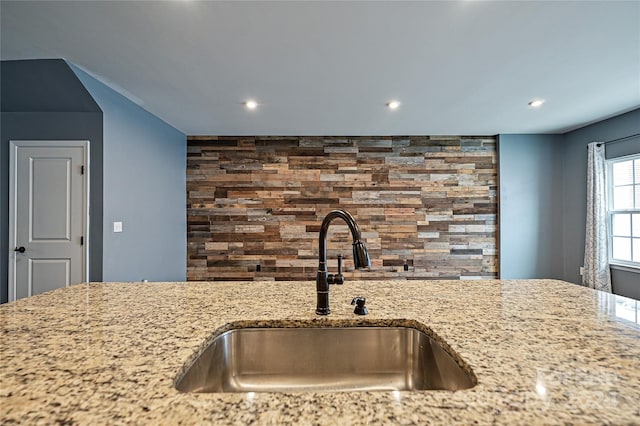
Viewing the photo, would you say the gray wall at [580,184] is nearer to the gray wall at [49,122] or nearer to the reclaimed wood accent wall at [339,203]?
the reclaimed wood accent wall at [339,203]

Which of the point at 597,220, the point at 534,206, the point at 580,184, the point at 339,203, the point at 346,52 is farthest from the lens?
the point at 339,203

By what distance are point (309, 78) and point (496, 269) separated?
4203 millimetres

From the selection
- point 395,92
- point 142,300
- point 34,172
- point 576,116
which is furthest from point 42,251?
point 576,116

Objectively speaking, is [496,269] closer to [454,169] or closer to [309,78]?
[454,169]

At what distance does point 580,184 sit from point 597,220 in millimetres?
659

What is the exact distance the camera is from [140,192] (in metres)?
3.62

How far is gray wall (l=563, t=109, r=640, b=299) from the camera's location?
3.82m

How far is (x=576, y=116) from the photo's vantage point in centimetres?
394

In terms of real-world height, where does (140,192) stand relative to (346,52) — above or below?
below

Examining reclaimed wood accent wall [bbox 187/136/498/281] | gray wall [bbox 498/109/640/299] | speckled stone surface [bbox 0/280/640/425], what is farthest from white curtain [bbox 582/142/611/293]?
speckled stone surface [bbox 0/280/640/425]

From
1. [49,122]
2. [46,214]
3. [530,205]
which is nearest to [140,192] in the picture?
[46,214]

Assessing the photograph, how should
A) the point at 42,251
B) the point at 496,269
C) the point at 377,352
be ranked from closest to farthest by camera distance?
the point at 377,352 < the point at 42,251 < the point at 496,269

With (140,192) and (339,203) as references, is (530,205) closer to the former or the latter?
(339,203)

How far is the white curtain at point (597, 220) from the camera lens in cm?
409
